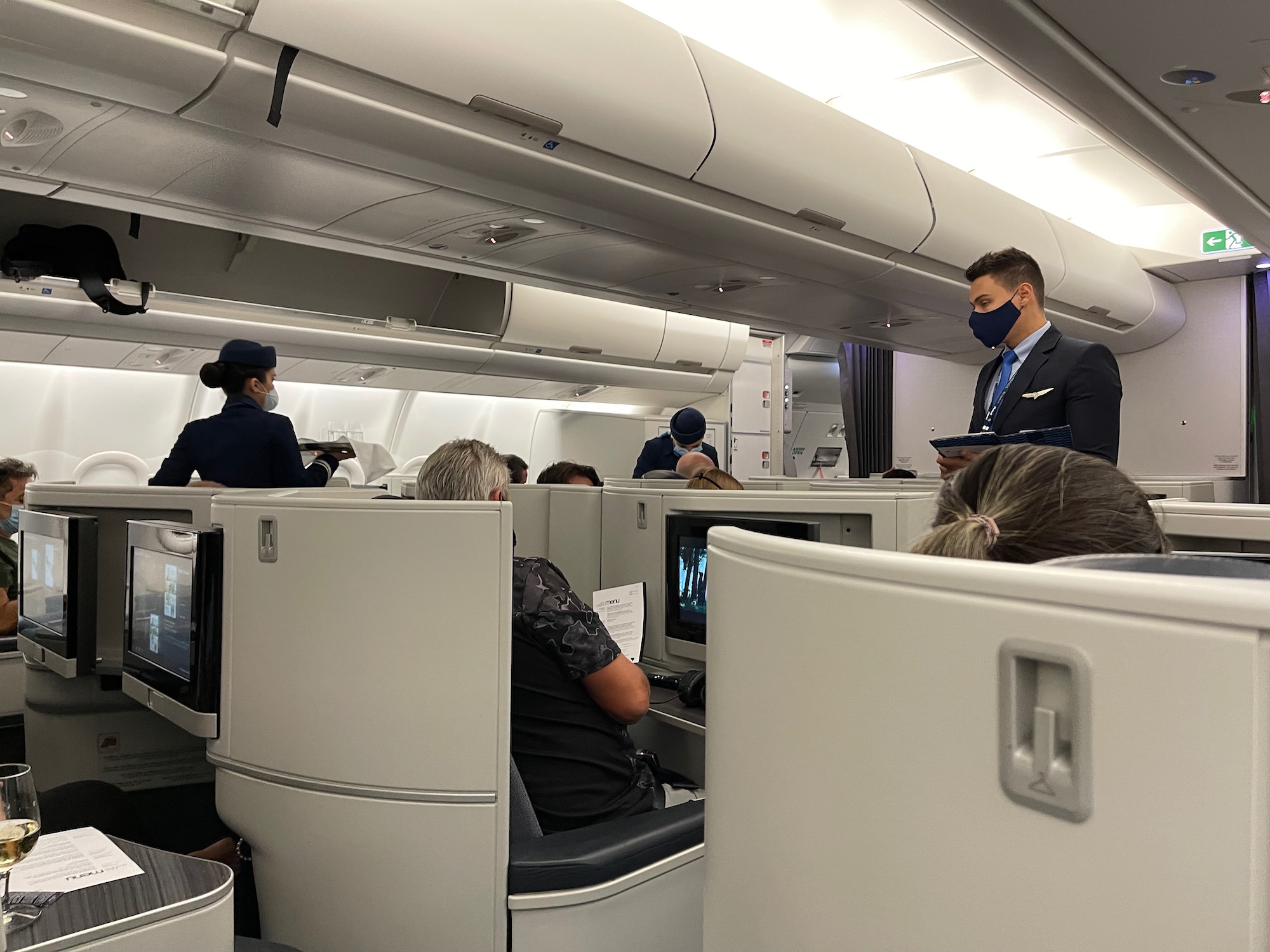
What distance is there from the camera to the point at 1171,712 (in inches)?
15.2

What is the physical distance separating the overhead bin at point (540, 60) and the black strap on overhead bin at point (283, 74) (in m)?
0.06

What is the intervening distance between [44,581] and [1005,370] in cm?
306

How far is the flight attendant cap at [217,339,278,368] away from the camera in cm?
369

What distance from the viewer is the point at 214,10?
2.10 meters

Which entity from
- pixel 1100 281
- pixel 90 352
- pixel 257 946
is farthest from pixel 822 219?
pixel 90 352

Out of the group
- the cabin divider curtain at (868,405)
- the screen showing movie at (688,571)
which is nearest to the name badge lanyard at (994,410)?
the screen showing movie at (688,571)

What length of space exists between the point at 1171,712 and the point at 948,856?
0.15 metres

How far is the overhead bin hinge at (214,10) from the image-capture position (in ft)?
6.73

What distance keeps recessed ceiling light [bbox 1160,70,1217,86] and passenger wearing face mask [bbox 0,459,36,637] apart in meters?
4.39

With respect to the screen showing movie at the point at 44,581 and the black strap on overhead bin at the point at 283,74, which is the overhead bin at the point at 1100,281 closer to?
the black strap on overhead bin at the point at 283,74

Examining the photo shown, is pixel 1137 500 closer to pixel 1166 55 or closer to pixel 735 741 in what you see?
pixel 735 741

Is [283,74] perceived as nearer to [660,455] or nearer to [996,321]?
[996,321]

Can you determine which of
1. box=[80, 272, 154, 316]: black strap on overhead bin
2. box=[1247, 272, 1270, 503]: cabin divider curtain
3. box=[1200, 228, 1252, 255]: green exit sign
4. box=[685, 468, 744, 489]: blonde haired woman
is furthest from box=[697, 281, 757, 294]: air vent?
box=[1247, 272, 1270, 503]: cabin divider curtain

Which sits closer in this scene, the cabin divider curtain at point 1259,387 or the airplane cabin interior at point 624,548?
the airplane cabin interior at point 624,548
